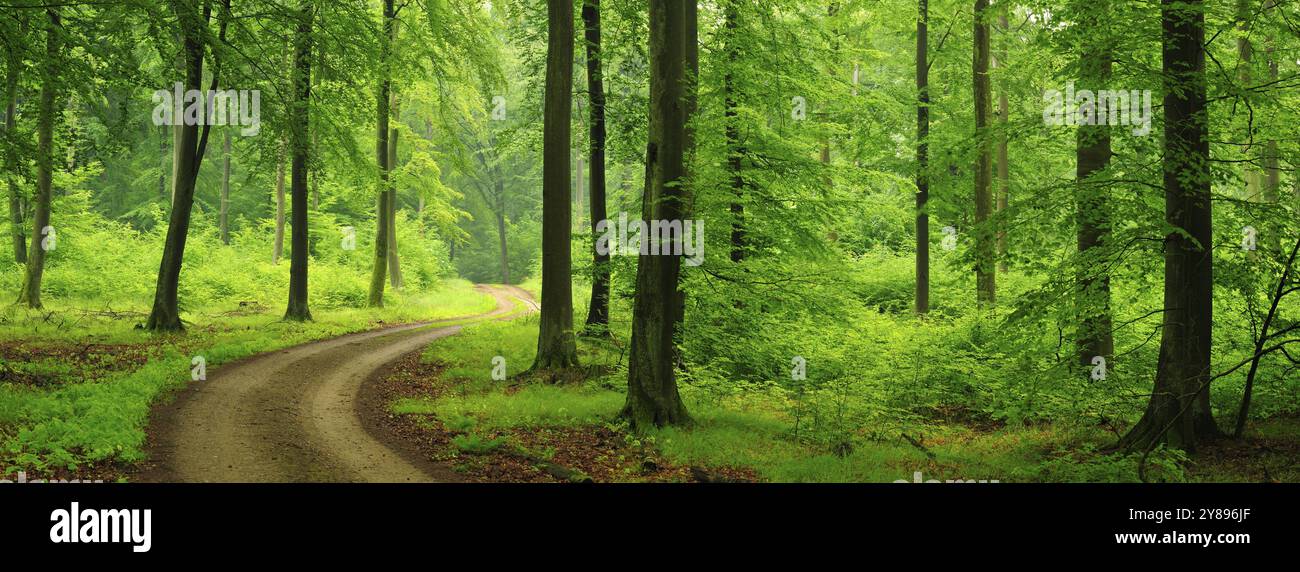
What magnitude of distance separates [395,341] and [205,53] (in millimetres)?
8420

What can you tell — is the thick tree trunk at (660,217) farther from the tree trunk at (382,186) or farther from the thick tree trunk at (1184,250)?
the tree trunk at (382,186)

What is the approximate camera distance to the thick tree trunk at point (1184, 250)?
8.80m

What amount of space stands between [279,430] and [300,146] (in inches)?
409

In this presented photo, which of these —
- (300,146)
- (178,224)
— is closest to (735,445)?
(300,146)

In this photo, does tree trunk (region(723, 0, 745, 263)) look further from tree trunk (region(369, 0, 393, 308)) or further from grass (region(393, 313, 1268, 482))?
tree trunk (region(369, 0, 393, 308))

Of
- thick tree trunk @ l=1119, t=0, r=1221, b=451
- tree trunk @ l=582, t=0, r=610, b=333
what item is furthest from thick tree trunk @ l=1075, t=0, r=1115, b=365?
tree trunk @ l=582, t=0, r=610, b=333

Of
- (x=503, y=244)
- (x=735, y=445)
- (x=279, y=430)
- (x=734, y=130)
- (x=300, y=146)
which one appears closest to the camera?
(x=279, y=430)

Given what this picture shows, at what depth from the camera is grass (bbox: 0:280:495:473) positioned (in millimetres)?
8789

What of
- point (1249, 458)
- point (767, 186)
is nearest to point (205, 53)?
point (767, 186)

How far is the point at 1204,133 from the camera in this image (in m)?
8.96

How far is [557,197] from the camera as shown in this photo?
1530cm

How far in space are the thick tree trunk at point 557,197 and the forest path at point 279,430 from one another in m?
3.95

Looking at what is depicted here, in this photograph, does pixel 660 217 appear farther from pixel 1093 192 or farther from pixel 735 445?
pixel 1093 192
